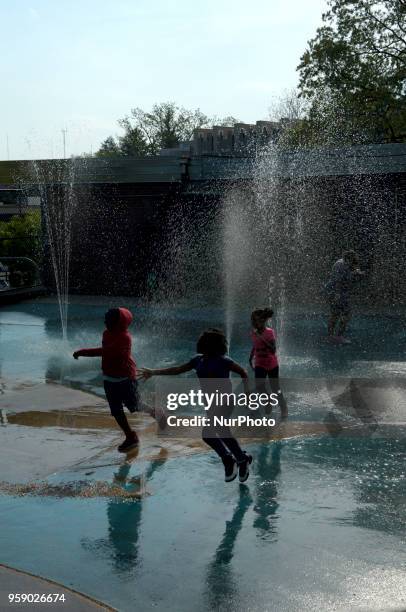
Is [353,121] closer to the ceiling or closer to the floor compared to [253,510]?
closer to the ceiling

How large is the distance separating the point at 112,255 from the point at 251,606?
19.0 meters

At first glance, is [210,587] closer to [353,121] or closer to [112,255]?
[112,255]

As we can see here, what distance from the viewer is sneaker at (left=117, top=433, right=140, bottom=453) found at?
8.16 m

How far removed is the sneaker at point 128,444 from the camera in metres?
8.16

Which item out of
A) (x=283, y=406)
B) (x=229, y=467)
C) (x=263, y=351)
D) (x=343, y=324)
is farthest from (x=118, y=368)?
(x=343, y=324)

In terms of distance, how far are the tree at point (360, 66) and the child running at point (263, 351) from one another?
87.2ft

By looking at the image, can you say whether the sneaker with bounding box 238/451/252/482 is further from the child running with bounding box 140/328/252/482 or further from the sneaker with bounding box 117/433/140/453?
the sneaker with bounding box 117/433/140/453

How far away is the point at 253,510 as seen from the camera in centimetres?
648

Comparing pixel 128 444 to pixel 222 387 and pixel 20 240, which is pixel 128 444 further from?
pixel 20 240

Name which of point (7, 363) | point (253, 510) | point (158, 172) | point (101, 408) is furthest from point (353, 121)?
point (253, 510)

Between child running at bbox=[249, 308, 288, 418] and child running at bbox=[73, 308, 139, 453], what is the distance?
5.30ft

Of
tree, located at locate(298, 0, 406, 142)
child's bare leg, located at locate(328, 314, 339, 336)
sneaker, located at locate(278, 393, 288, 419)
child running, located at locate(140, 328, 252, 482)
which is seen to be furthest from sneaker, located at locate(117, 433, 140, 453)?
tree, located at locate(298, 0, 406, 142)

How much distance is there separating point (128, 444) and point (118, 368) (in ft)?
2.66

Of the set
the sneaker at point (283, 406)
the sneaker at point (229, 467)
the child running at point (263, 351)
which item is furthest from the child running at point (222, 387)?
the sneaker at point (283, 406)
